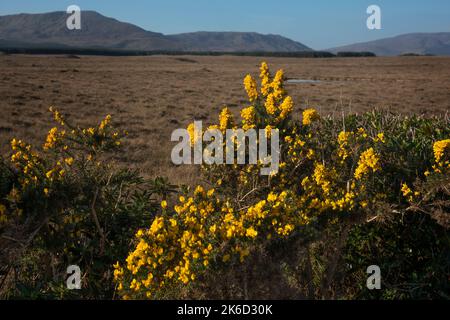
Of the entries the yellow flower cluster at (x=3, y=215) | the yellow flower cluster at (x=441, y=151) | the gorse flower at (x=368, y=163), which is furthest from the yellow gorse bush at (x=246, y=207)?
the yellow flower cluster at (x=3, y=215)

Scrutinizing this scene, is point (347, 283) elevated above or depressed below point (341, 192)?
below

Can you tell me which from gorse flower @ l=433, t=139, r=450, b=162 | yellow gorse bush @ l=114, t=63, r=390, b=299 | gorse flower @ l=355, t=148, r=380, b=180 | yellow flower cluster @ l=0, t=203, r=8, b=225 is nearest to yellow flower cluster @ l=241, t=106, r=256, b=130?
yellow gorse bush @ l=114, t=63, r=390, b=299

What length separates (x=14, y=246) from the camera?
356 centimetres

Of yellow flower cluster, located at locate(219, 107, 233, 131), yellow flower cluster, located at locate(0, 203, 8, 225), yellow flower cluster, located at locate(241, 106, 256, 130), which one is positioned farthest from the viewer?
yellow flower cluster, located at locate(241, 106, 256, 130)

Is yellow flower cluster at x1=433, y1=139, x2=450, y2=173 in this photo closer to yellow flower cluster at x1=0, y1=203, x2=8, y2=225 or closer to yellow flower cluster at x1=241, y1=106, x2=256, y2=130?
yellow flower cluster at x1=241, y1=106, x2=256, y2=130

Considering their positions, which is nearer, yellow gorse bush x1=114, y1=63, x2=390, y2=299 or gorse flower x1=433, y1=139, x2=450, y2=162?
yellow gorse bush x1=114, y1=63, x2=390, y2=299

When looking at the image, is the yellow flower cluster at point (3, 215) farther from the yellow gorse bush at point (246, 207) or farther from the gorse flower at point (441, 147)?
the gorse flower at point (441, 147)

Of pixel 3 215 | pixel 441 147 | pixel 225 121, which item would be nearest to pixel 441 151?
pixel 441 147

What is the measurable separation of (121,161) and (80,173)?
7.74 m

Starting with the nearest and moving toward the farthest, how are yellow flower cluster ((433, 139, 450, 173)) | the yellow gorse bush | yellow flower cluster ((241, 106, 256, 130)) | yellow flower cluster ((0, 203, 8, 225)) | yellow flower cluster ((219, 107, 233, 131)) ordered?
1. the yellow gorse bush
2. yellow flower cluster ((0, 203, 8, 225))
3. yellow flower cluster ((433, 139, 450, 173))
4. yellow flower cluster ((219, 107, 233, 131))
5. yellow flower cluster ((241, 106, 256, 130))

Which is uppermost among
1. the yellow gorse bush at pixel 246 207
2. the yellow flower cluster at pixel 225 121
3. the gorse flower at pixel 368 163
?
the yellow flower cluster at pixel 225 121

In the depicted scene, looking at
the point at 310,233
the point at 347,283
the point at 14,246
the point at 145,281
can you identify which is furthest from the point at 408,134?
the point at 14,246

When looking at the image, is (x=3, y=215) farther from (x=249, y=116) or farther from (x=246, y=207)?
(x=249, y=116)
